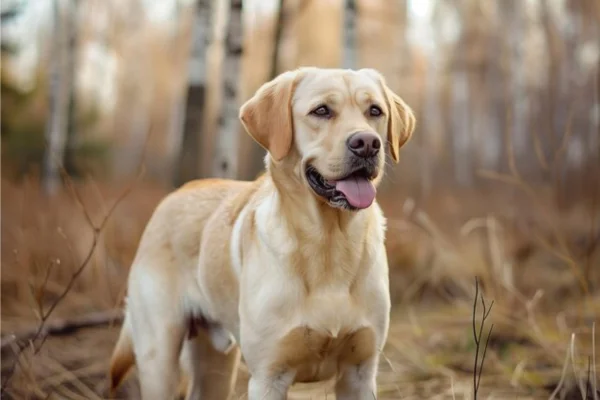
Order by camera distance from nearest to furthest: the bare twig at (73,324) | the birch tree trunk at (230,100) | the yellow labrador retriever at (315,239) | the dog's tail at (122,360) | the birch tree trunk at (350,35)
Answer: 1. the yellow labrador retriever at (315,239)
2. the dog's tail at (122,360)
3. the bare twig at (73,324)
4. the birch tree trunk at (230,100)
5. the birch tree trunk at (350,35)

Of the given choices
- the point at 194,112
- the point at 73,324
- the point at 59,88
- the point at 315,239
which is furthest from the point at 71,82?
the point at 315,239

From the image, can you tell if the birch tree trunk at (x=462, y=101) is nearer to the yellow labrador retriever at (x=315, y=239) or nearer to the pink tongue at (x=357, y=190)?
the yellow labrador retriever at (x=315, y=239)

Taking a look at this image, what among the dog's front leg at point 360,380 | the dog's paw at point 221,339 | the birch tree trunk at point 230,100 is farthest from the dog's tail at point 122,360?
the birch tree trunk at point 230,100

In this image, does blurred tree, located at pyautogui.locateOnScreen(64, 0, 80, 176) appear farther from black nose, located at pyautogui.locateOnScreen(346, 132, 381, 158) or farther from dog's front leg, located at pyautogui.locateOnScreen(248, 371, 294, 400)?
black nose, located at pyautogui.locateOnScreen(346, 132, 381, 158)

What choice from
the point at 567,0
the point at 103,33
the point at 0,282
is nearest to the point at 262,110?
the point at 0,282

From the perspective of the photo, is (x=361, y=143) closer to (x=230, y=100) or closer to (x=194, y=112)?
(x=230, y=100)

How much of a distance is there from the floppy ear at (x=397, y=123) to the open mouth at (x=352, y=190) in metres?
0.30

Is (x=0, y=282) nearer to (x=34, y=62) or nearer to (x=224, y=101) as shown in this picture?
(x=224, y=101)

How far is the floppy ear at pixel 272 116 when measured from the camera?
315cm

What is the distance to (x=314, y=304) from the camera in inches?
123

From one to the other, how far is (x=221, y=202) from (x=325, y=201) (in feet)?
3.29

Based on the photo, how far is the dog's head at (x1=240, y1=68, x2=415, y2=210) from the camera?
296 cm

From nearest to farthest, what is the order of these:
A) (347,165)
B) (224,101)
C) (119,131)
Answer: (347,165) < (224,101) < (119,131)

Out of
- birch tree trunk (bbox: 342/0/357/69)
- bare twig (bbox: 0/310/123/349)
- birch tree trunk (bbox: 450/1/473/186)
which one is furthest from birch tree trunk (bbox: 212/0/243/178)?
birch tree trunk (bbox: 450/1/473/186)
